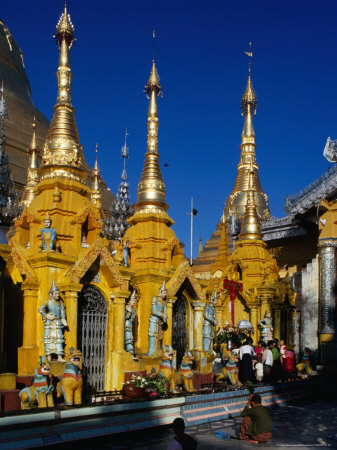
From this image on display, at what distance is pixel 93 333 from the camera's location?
45.6 feet

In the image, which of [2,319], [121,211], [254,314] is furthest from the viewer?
[121,211]

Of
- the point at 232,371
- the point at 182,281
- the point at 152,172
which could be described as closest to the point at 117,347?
the point at 182,281

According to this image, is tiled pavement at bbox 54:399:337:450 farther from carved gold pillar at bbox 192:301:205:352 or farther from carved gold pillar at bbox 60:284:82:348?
carved gold pillar at bbox 192:301:205:352

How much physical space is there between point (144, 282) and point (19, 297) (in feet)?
12.5

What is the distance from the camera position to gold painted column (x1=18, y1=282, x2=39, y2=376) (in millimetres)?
12555

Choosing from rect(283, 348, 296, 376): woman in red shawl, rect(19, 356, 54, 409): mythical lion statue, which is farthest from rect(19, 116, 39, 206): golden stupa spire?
rect(19, 356, 54, 409): mythical lion statue

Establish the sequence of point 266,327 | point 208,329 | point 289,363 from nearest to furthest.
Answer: point 208,329
point 289,363
point 266,327

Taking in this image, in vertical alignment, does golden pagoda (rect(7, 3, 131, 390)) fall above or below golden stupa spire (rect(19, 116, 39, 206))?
below

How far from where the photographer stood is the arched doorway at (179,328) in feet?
55.6

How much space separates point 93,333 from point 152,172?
21.9ft

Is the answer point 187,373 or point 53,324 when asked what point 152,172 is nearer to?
point 187,373

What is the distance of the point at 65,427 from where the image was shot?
938cm

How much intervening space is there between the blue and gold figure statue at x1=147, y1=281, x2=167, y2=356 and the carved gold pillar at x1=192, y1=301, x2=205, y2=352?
2.03 m

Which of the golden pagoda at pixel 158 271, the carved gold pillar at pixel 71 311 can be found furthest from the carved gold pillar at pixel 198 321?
the carved gold pillar at pixel 71 311
